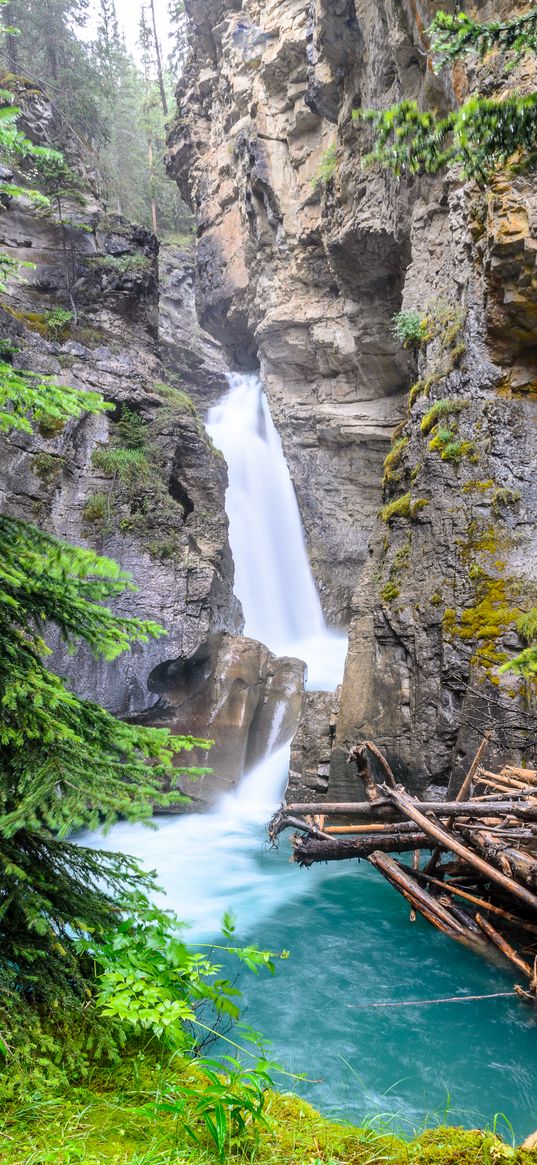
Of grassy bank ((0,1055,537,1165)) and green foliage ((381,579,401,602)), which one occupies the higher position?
green foliage ((381,579,401,602))

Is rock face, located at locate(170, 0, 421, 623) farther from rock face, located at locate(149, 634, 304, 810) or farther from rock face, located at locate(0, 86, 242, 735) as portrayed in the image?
rock face, located at locate(149, 634, 304, 810)

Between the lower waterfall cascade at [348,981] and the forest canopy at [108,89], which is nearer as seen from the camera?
the lower waterfall cascade at [348,981]

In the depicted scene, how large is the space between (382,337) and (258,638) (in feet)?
32.2

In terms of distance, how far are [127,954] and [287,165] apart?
24455 mm

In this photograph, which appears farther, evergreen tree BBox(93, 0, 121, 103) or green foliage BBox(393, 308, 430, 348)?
evergreen tree BBox(93, 0, 121, 103)

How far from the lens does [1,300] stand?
15570 millimetres

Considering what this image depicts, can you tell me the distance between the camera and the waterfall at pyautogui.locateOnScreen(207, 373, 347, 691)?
745 inches

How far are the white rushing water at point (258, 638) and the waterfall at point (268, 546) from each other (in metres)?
0.04

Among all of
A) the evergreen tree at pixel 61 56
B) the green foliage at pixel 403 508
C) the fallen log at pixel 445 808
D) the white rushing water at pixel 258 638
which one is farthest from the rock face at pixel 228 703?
the evergreen tree at pixel 61 56


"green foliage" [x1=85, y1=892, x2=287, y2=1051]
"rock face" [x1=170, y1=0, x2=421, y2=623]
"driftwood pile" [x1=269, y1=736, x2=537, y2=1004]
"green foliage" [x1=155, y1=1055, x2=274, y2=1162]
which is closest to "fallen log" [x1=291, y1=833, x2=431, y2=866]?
"driftwood pile" [x1=269, y1=736, x2=537, y2=1004]

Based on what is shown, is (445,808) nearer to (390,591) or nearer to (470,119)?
(470,119)

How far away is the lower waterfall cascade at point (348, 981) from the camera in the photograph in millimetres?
4250

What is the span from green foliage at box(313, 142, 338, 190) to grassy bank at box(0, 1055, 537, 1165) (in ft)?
67.0

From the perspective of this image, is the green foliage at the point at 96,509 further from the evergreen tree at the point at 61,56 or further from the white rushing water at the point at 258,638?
the evergreen tree at the point at 61,56
